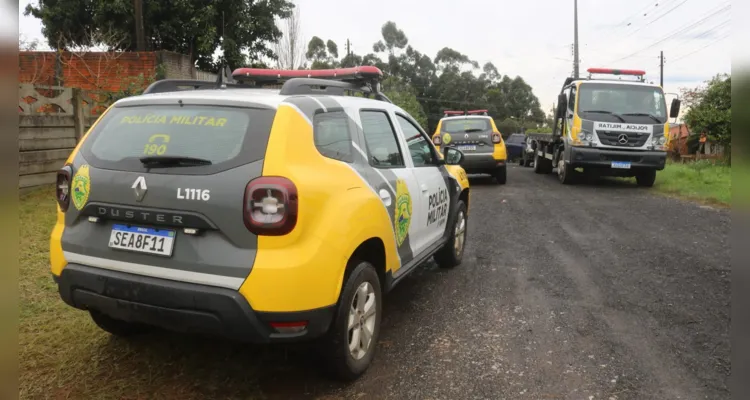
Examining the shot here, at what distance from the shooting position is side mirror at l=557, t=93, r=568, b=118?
45.3 ft

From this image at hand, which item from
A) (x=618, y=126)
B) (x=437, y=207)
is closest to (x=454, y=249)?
(x=437, y=207)

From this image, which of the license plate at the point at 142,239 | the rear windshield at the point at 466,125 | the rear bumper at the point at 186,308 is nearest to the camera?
the rear bumper at the point at 186,308

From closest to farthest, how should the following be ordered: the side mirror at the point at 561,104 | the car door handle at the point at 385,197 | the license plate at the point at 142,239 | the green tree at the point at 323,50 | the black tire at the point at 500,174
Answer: the license plate at the point at 142,239, the car door handle at the point at 385,197, the black tire at the point at 500,174, the side mirror at the point at 561,104, the green tree at the point at 323,50

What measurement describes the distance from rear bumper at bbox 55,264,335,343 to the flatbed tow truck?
11.0 metres

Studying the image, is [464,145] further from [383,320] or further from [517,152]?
[517,152]

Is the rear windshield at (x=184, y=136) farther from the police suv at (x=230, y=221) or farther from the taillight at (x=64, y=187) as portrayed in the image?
the taillight at (x=64, y=187)

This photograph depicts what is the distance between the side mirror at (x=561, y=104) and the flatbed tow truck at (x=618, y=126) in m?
0.53

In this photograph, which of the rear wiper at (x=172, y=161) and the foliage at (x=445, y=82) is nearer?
the rear wiper at (x=172, y=161)

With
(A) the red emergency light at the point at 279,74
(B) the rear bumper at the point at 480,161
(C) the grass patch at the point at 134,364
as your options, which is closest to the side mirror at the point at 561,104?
(B) the rear bumper at the point at 480,161

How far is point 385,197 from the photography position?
3.63 meters

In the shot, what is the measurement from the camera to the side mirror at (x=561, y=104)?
13812 mm

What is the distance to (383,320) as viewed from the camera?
4.36m

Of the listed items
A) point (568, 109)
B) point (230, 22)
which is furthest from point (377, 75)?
point (230, 22)

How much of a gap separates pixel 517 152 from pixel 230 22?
678 inches
